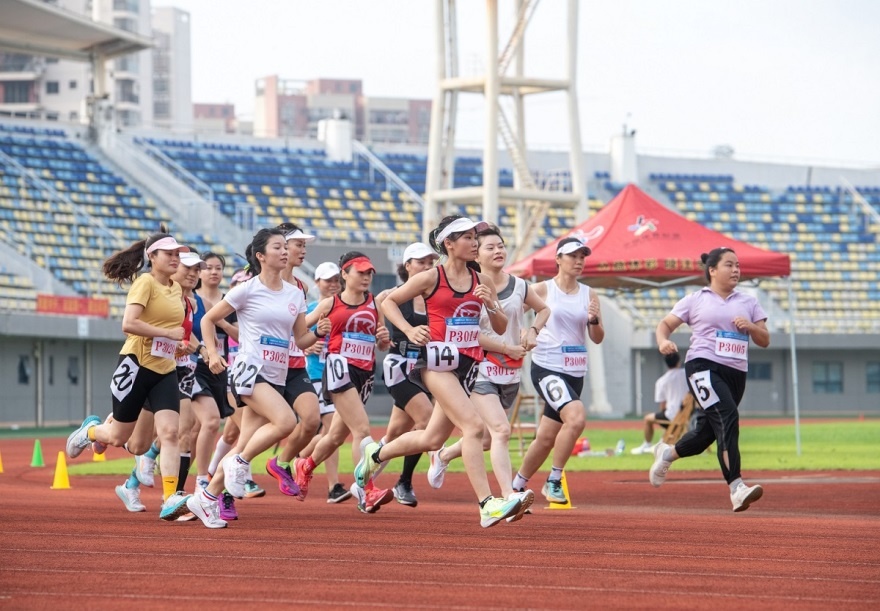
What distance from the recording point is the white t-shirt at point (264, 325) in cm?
1209

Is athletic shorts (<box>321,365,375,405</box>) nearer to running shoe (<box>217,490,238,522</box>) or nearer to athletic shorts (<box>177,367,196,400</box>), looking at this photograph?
athletic shorts (<box>177,367,196,400</box>)

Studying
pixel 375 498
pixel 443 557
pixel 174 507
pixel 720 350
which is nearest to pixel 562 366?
pixel 720 350

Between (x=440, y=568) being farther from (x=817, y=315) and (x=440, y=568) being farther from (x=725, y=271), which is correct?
(x=817, y=315)

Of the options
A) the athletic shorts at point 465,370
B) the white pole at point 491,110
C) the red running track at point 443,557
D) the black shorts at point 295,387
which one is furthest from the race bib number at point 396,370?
the white pole at point 491,110

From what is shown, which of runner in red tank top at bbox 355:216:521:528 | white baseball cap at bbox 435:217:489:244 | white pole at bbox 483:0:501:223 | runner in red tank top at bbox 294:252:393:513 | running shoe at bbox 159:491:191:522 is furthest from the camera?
white pole at bbox 483:0:501:223

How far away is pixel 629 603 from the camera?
24.4ft


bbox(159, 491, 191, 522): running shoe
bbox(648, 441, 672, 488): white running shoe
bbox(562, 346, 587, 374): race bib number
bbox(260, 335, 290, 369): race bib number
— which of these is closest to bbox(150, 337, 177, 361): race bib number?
bbox(260, 335, 290, 369): race bib number

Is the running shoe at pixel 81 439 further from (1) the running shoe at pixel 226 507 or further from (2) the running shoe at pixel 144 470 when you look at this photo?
(1) the running shoe at pixel 226 507

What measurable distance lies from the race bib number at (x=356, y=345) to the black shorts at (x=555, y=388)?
5.18ft

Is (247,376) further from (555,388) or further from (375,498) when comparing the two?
(555,388)

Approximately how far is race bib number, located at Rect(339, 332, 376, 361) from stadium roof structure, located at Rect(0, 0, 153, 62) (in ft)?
125

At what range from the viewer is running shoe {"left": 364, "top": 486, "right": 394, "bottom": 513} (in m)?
12.6

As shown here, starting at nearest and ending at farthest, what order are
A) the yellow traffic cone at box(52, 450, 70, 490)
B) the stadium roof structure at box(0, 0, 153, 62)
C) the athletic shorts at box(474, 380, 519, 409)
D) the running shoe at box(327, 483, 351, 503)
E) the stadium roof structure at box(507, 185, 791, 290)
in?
the athletic shorts at box(474, 380, 519, 409)
the running shoe at box(327, 483, 351, 503)
the yellow traffic cone at box(52, 450, 70, 490)
the stadium roof structure at box(507, 185, 791, 290)
the stadium roof structure at box(0, 0, 153, 62)

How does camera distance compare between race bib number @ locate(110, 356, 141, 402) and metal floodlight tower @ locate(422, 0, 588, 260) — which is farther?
metal floodlight tower @ locate(422, 0, 588, 260)
